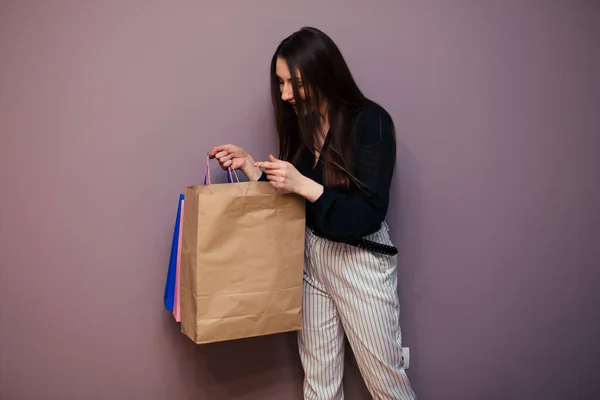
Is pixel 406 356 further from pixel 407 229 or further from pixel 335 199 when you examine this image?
pixel 335 199

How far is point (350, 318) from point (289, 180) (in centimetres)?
45

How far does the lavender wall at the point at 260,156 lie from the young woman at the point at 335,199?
18 centimetres

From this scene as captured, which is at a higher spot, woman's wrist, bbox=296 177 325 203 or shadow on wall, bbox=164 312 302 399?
woman's wrist, bbox=296 177 325 203

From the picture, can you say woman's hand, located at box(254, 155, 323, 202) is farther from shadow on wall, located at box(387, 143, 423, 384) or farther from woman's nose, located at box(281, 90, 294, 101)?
shadow on wall, located at box(387, 143, 423, 384)

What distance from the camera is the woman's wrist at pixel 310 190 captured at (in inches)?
51.6

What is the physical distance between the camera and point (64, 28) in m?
1.50

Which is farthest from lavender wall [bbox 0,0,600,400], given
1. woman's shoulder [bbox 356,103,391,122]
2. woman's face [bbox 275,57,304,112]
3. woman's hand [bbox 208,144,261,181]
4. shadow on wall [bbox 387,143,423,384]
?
woman's shoulder [bbox 356,103,391,122]

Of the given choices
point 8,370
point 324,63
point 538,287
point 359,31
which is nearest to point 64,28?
point 324,63

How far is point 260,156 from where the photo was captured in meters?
1.65

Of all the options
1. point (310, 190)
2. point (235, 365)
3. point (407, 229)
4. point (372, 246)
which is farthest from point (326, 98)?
point (235, 365)

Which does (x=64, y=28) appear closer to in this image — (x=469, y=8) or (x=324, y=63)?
(x=324, y=63)

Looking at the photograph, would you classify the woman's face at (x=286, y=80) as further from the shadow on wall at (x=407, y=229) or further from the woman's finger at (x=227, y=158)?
the shadow on wall at (x=407, y=229)

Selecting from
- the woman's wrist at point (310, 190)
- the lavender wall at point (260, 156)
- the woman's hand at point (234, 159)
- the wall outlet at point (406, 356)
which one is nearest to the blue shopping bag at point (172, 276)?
the woman's hand at point (234, 159)

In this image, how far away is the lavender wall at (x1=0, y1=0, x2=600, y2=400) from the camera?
1523mm
